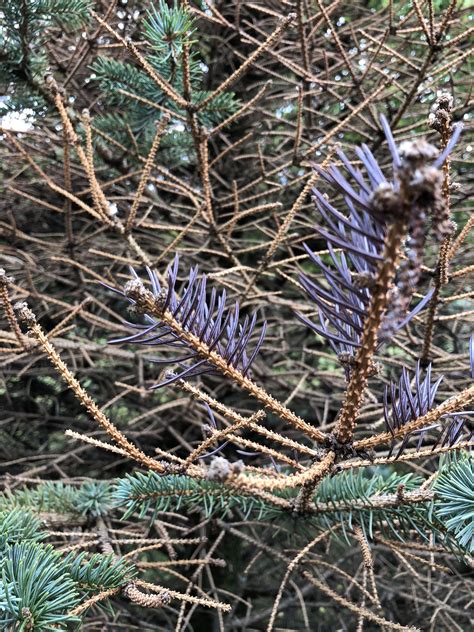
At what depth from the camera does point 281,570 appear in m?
1.75

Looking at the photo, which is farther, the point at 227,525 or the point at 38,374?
the point at 38,374

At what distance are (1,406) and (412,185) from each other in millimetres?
1774

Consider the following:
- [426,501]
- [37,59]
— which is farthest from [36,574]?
[37,59]

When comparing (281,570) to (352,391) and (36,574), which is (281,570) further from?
(352,391)

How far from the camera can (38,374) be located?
64.6 inches

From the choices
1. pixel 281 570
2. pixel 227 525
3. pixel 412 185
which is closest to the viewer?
pixel 412 185

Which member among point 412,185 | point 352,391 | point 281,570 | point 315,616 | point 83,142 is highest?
point 83,142

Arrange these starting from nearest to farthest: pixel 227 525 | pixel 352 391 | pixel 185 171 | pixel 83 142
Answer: pixel 352 391 < pixel 227 525 < pixel 83 142 < pixel 185 171

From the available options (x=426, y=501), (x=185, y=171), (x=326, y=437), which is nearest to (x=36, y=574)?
(x=326, y=437)

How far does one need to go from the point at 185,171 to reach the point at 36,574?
61.8 inches

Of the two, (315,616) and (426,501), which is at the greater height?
(426,501)

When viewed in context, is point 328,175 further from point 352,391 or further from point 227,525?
point 227,525

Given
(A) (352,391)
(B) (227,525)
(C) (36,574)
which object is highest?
(A) (352,391)

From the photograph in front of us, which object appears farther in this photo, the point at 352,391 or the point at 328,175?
the point at 352,391
